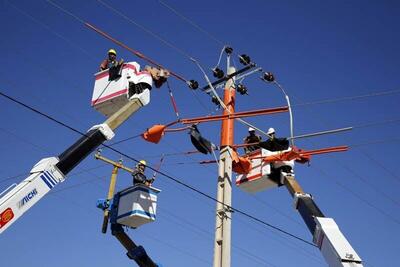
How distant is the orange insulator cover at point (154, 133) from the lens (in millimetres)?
9562

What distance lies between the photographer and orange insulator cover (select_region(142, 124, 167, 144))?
9.56 metres

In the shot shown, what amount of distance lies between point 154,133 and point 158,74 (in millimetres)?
1323

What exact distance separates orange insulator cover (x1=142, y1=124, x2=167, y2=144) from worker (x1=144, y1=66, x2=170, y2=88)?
0.95 meters

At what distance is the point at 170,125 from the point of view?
9.74 meters

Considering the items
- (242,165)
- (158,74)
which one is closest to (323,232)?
(242,165)

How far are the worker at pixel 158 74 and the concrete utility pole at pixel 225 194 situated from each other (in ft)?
8.12

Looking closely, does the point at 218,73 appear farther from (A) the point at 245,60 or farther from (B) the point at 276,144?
(B) the point at 276,144

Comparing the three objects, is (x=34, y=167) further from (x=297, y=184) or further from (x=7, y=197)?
(x=297, y=184)

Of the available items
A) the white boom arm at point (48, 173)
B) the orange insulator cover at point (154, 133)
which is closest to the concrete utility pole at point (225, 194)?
the orange insulator cover at point (154, 133)

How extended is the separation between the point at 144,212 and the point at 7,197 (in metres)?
4.16

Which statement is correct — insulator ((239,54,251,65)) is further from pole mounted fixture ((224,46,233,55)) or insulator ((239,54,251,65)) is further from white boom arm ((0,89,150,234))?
white boom arm ((0,89,150,234))

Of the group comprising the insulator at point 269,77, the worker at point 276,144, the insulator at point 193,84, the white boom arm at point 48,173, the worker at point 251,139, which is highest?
the insulator at point 269,77

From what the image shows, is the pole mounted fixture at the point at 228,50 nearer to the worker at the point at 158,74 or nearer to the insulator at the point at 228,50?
the insulator at the point at 228,50

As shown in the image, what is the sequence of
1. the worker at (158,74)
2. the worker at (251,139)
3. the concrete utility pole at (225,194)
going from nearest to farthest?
1. the worker at (158,74)
2. the concrete utility pole at (225,194)
3. the worker at (251,139)
